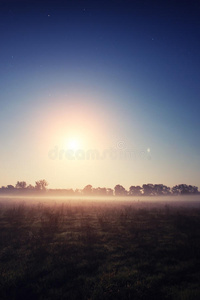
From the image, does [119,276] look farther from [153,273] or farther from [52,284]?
[52,284]

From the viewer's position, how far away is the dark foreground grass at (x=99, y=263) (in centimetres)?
660

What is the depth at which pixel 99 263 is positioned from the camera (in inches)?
356

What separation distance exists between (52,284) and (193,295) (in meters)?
5.53

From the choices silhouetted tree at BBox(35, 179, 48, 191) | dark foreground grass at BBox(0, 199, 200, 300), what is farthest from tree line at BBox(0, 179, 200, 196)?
dark foreground grass at BBox(0, 199, 200, 300)

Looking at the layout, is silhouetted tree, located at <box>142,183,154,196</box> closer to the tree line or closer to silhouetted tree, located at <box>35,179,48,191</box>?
the tree line

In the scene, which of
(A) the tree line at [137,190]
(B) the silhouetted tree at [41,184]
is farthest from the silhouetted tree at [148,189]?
(B) the silhouetted tree at [41,184]

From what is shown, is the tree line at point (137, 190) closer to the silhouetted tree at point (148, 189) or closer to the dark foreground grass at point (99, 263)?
the silhouetted tree at point (148, 189)

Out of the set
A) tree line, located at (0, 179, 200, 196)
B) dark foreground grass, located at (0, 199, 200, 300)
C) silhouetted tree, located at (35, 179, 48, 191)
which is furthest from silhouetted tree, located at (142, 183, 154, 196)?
dark foreground grass, located at (0, 199, 200, 300)

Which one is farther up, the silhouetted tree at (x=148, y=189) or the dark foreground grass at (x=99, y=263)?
the silhouetted tree at (x=148, y=189)

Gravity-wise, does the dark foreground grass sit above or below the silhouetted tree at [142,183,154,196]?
below

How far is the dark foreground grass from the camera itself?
660 centimetres

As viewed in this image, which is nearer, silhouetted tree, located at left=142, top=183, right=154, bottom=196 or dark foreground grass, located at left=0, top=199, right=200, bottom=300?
dark foreground grass, located at left=0, top=199, right=200, bottom=300

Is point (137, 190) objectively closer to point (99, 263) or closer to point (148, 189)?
point (148, 189)

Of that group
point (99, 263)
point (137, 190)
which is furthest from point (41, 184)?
point (99, 263)
